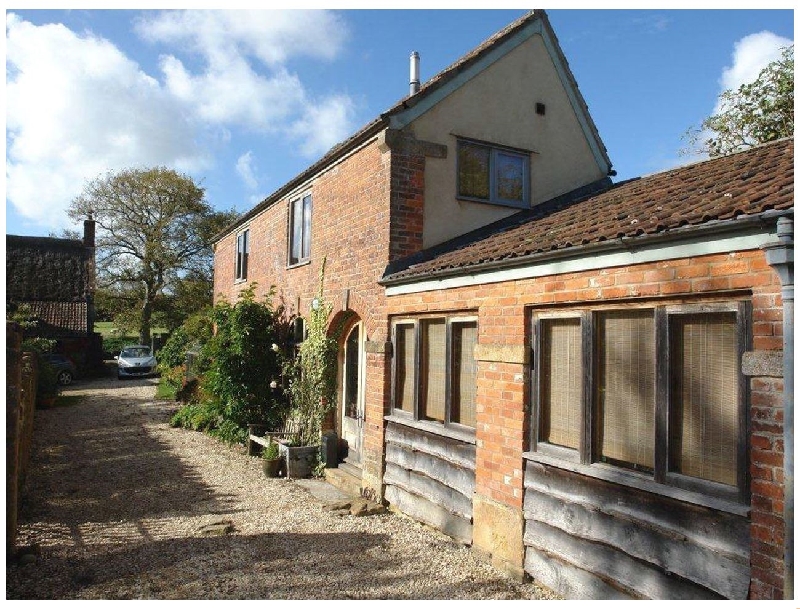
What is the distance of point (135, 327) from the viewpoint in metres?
39.0

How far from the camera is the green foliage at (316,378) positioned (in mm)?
11086

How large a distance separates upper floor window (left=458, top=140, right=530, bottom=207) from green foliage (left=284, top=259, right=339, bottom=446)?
3303 mm

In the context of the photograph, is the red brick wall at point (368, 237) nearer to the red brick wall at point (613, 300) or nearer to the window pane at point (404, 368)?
the window pane at point (404, 368)

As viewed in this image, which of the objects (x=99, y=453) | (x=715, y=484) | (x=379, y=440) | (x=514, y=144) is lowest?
(x=99, y=453)

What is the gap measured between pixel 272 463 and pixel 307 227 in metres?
4.97

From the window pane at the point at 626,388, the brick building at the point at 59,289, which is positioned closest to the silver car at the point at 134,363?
the brick building at the point at 59,289

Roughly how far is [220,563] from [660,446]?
15.7 ft

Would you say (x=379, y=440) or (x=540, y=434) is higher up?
(x=540, y=434)

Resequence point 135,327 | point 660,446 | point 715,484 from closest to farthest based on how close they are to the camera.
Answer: point 715,484
point 660,446
point 135,327

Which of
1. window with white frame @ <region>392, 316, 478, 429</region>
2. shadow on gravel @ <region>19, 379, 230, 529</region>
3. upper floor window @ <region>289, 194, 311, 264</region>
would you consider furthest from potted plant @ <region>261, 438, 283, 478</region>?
upper floor window @ <region>289, 194, 311, 264</region>

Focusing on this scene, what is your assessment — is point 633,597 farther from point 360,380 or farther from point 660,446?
point 360,380

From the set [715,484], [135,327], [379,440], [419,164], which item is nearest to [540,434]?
[715,484]

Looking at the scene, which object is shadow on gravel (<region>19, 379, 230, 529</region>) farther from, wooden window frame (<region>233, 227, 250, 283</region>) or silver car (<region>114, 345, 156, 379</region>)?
silver car (<region>114, 345, 156, 379</region>)

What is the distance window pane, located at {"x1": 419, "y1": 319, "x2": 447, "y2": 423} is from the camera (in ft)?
26.2
